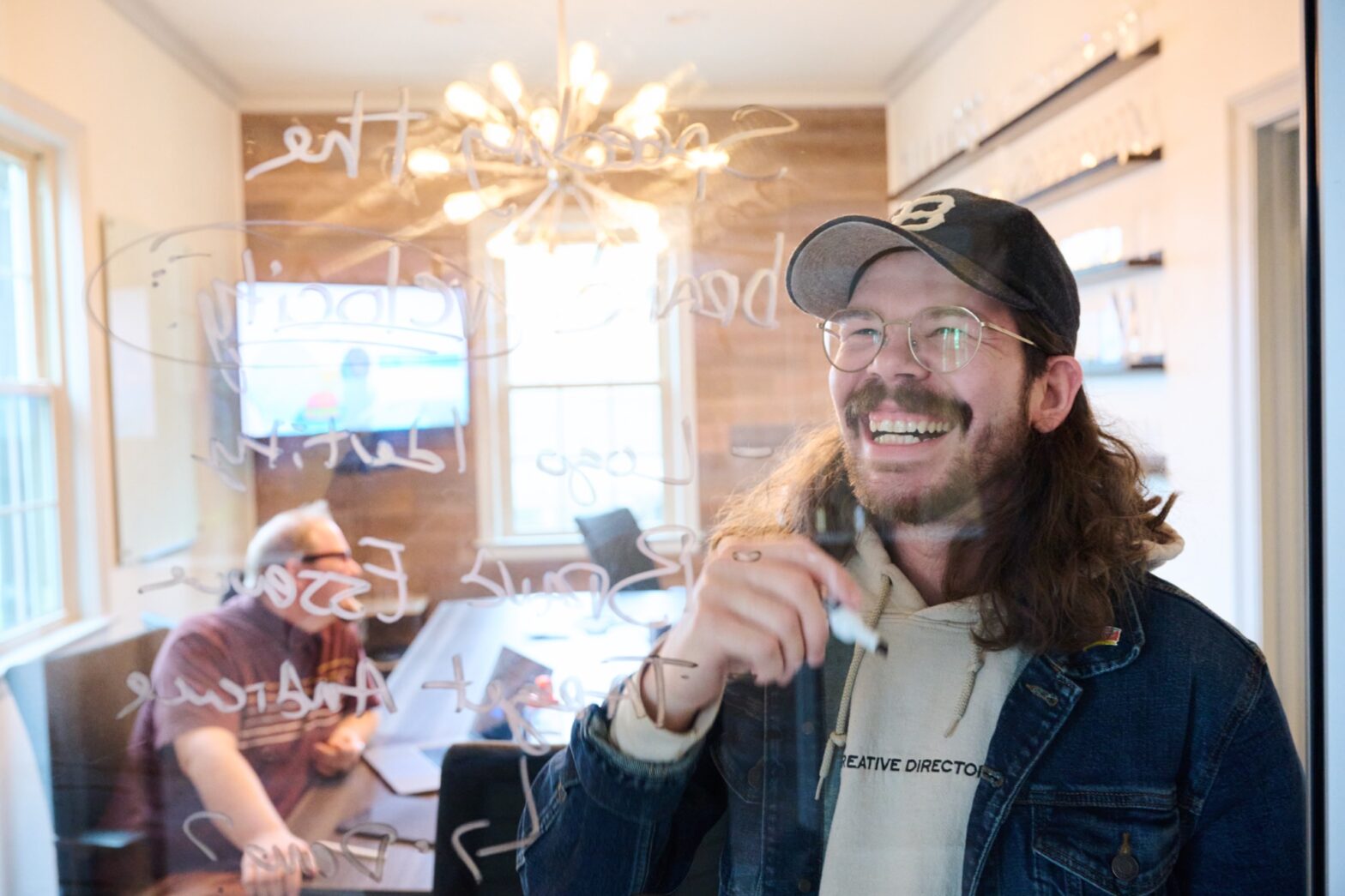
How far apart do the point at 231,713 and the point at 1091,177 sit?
1.07 metres

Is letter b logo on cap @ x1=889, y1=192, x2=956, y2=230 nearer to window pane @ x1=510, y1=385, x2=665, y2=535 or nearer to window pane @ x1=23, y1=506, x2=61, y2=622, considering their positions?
window pane @ x1=510, y1=385, x2=665, y2=535

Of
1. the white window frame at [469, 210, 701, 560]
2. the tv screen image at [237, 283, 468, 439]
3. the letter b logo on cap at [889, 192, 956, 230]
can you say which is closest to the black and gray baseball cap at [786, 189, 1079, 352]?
the letter b logo on cap at [889, 192, 956, 230]

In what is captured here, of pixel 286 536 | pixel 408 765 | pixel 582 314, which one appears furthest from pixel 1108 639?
Result: pixel 286 536

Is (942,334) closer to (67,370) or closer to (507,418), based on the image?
(507,418)

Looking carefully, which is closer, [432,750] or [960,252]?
[960,252]

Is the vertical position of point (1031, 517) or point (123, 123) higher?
point (123, 123)

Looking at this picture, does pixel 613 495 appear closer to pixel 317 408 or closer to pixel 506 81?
pixel 317 408

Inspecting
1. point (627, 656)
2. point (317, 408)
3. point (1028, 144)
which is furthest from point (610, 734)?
point (1028, 144)

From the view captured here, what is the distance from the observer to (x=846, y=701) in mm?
936

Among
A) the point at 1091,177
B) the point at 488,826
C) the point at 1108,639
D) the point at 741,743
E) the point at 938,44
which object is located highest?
the point at 938,44

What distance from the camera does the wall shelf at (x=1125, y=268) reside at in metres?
0.98

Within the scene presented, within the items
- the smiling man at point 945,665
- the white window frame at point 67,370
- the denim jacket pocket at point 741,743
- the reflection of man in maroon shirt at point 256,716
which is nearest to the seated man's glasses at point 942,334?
the smiling man at point 945,665

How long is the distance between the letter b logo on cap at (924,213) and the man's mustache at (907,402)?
0.15 m

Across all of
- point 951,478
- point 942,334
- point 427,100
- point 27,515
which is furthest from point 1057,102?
point 27,515
